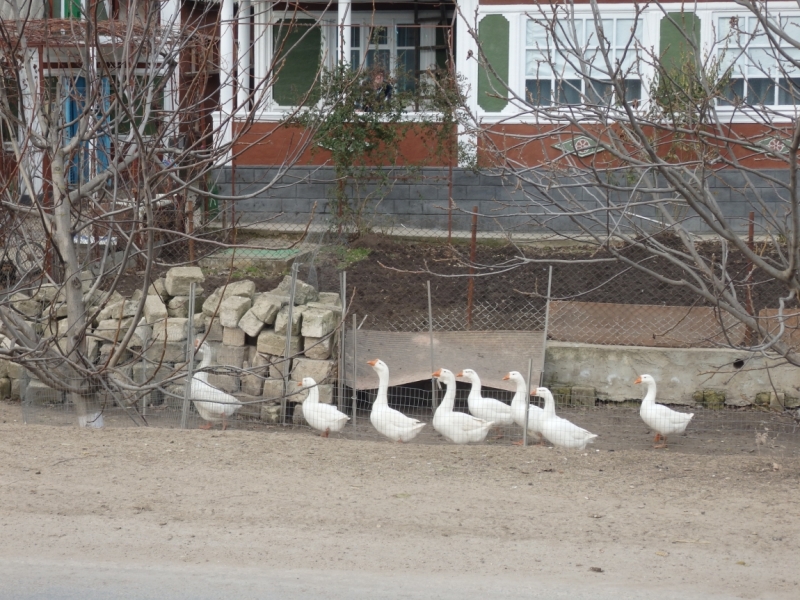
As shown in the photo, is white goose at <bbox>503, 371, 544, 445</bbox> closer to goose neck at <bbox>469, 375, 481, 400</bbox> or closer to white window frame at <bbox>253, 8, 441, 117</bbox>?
goose neck at <bbox>469, 375, 481, 400</bbox>

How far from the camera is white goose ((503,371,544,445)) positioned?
8.70m

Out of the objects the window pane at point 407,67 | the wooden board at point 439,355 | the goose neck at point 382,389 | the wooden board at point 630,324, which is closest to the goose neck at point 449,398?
the goose neck at point 382,389

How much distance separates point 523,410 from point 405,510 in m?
3.48

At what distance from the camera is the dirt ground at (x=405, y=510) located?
4.94 m

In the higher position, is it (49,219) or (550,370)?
(49,219)

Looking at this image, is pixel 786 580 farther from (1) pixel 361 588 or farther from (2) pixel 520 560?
(1) pixel 361 588

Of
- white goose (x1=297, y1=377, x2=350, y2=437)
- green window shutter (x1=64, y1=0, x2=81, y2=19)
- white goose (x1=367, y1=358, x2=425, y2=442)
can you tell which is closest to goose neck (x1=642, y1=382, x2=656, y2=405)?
white goose (x1=367, y1=358, x2=425, y2=442)

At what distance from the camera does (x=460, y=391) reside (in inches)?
420

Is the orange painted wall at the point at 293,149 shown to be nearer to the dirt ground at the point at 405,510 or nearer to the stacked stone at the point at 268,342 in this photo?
the stacked stone at the point at 268,342

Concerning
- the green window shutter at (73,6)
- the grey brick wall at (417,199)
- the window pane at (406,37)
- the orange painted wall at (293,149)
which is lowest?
the grey brick wall at (417,199)

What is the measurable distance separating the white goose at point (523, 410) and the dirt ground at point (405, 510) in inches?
48.2

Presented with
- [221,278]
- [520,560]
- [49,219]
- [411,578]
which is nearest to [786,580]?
[520,560]

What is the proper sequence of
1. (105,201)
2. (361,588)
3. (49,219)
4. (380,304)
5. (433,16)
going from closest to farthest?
1. (361,588)
2. (49,219)
3. (105,201)
4. (380,304)
5. (433,16)

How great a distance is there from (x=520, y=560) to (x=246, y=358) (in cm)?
590
